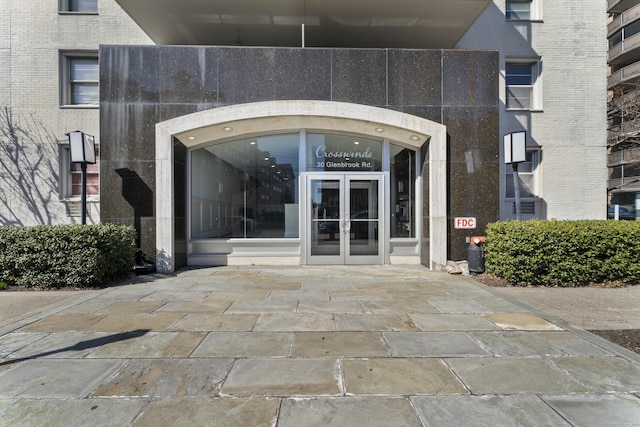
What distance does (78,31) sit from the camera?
11.7 metres

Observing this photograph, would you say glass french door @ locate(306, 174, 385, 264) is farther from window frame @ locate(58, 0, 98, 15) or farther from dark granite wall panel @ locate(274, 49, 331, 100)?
window frame @ locate(58, 0, 98, 15)

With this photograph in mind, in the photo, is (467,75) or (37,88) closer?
(467,75)

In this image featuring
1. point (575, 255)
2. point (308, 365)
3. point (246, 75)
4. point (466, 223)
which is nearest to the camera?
point (308, 365)

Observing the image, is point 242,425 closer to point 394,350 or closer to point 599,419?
point 394,350

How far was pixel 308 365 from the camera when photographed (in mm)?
3623

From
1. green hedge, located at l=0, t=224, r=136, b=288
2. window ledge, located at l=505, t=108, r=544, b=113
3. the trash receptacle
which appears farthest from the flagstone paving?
window ledge, located at l=505, t=108, r=544, b=113

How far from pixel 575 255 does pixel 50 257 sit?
11480 mm

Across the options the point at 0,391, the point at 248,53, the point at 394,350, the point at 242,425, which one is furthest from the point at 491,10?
the point at 0,391

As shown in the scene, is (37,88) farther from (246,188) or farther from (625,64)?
(625,64)

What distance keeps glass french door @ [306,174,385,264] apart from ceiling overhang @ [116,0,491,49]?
4874 mm

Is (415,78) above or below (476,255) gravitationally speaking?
above

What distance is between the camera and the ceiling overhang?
31.6 feet

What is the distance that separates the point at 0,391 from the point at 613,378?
5.99 meters

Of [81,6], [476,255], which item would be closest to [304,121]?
[476,255]
